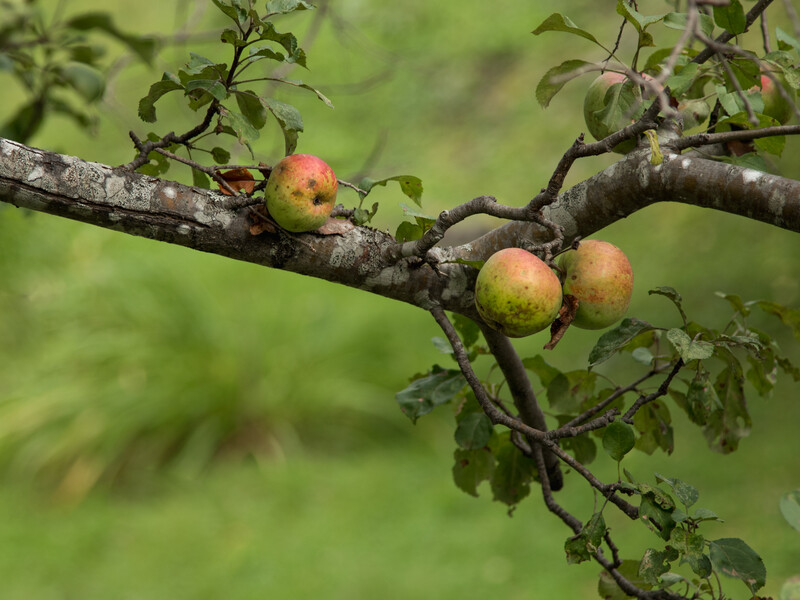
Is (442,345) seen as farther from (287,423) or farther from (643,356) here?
(287,423)

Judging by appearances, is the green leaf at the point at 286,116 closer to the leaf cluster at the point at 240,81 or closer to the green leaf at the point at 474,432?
the leaf cluster at the point at 240,81

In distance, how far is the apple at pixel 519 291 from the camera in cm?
99

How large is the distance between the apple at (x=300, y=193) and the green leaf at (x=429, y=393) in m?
0.37

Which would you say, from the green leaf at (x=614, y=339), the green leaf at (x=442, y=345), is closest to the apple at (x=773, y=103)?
the green leaf at (x=614, y=339)

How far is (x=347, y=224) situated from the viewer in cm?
120

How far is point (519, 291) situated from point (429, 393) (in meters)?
0.42

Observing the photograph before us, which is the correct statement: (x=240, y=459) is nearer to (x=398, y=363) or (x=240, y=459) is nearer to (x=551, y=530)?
(x=398, y=363)

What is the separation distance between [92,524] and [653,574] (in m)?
2.72

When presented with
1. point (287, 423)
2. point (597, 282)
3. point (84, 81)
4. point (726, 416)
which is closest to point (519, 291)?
point (597, 282)

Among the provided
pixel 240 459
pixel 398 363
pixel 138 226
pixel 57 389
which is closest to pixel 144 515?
pixel 240 459

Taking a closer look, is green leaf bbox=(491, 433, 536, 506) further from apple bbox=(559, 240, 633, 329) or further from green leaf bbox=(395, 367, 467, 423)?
apple bbox=(559, 240, 633, 329)

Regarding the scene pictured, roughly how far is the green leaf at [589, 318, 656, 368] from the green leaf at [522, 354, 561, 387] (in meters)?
0.24

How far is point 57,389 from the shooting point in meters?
3.75

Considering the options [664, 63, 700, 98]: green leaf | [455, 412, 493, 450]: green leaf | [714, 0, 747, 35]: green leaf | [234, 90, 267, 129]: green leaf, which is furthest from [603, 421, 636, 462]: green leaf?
[234, 90, 267, 129]: green leaf
